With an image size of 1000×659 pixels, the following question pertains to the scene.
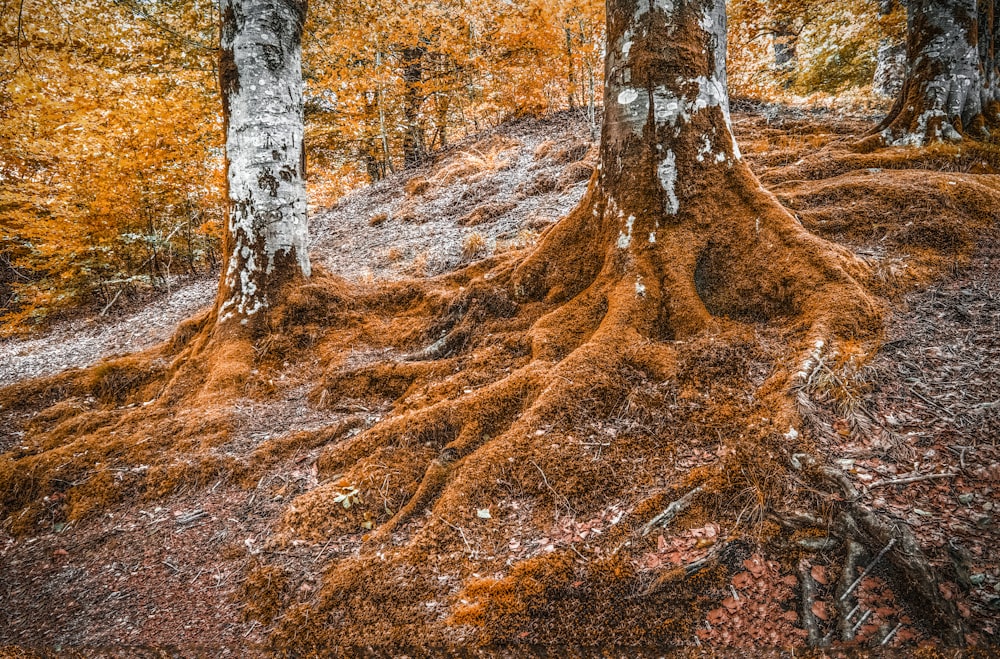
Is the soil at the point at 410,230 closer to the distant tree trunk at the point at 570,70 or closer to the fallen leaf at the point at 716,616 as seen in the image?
the distant tree trunk at the point at 570,70

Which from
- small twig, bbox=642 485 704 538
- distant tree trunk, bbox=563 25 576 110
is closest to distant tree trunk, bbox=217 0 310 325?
small twig, bbox=642 485 704 538

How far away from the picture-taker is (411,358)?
4762 mm

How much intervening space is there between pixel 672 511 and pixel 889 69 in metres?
14.2

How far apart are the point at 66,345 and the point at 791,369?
1255 centimetres

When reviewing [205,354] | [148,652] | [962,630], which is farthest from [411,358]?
[962,630]

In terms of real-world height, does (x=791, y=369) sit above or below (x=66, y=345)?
above

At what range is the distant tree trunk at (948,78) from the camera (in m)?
6.01

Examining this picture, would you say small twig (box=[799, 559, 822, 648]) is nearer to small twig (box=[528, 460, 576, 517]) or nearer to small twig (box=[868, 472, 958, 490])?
small twig (box=[868, 472, 958, 490])

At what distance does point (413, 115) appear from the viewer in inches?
606

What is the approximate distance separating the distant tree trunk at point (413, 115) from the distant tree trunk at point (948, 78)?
12057 millimetres

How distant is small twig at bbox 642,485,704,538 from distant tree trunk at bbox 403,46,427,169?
1458 centimetres

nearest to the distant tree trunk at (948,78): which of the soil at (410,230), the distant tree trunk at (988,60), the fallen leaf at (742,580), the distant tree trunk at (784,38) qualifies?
the distant tree trunk at (988,60)

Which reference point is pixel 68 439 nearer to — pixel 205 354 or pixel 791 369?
pixel 205 354

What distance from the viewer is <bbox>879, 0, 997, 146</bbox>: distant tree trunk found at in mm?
6008
